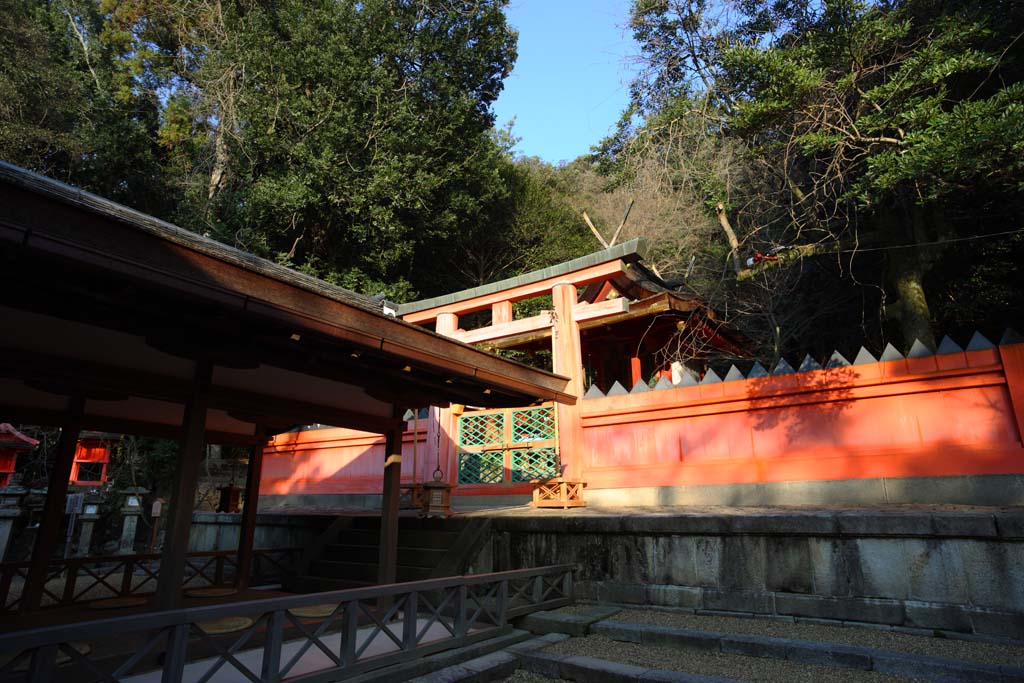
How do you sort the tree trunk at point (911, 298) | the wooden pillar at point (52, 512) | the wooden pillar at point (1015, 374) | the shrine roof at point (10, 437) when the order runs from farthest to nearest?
1. the shrine roof at point (10, 437)
2. the tree trunk at point (911, 298)
3. the wooden pillar at point (1015, 374)
4. the wooden pillar at point (52, 512)

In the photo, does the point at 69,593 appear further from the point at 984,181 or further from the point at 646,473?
the point at 984,181

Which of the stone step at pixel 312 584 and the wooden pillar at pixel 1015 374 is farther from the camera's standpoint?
the stone step at pixel 312 584

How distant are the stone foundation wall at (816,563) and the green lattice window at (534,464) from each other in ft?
11.1

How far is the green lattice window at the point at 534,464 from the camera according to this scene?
1078cm

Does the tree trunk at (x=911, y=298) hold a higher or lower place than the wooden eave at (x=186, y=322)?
higher

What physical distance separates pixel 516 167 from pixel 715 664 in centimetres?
2525

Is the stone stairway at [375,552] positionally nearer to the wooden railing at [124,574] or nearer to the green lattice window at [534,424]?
the wooden railing at [124,574]

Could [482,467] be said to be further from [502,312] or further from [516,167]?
[516,167]

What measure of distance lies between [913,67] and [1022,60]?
6.56 ft

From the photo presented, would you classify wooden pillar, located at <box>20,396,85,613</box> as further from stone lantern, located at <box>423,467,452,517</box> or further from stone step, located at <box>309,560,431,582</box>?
stone lantern, located at <box>423,467,452,517</box>

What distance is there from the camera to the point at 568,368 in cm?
Result: 1145

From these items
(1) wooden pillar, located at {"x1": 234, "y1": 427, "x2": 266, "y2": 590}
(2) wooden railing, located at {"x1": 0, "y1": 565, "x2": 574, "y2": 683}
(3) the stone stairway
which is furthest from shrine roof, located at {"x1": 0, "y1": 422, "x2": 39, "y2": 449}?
(2) wooden railing, located at {"x1": 0, "y1": 565, "x2": 574, "y2": 683}

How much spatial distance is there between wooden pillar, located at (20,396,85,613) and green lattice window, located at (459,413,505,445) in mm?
6724

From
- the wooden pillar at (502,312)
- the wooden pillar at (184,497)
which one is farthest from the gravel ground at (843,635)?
the wooden pillar at (502,312)
